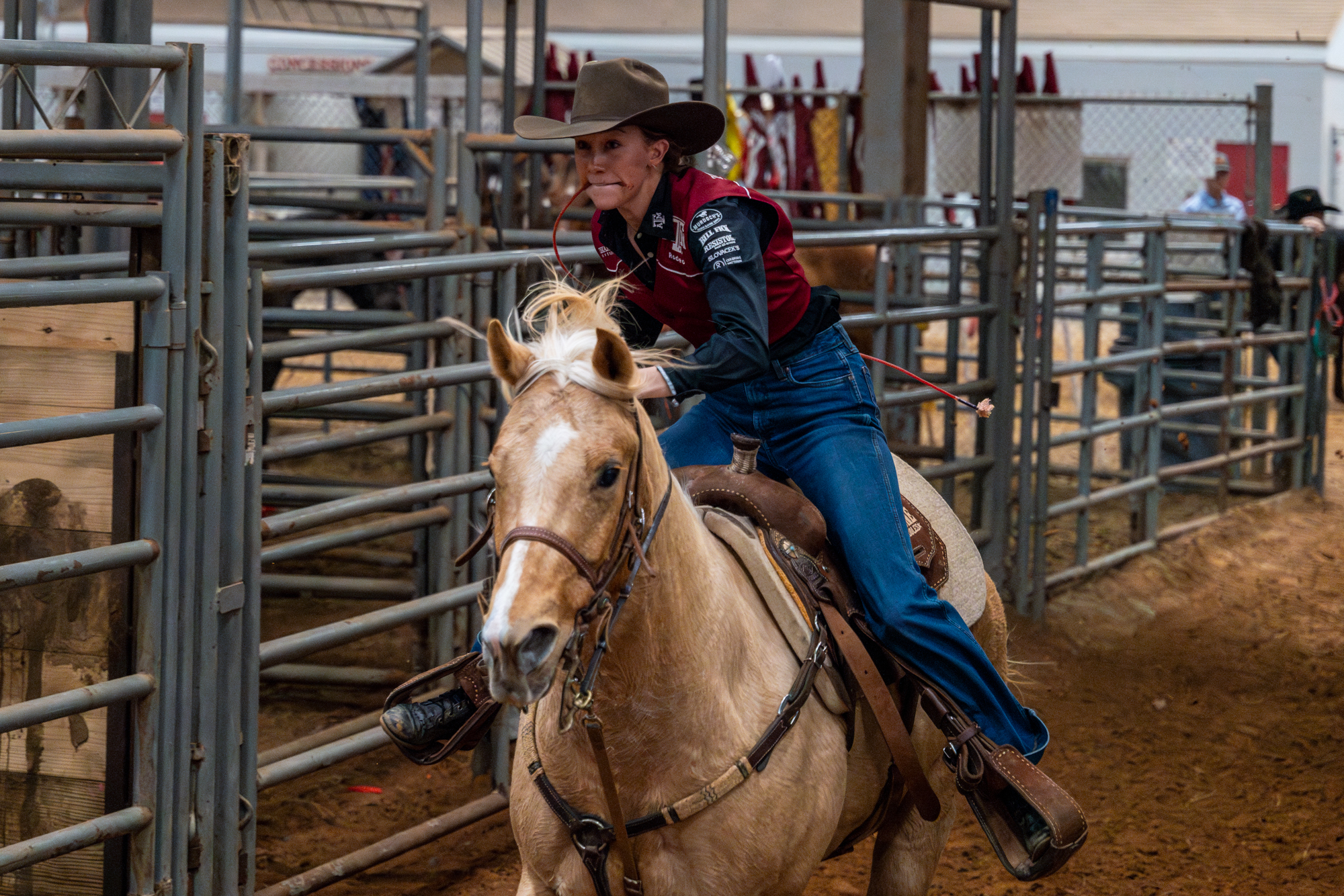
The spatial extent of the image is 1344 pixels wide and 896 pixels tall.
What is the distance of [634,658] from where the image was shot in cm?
243

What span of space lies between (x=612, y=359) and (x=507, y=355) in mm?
188

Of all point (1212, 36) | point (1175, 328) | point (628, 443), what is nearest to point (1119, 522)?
point (1175, 328)

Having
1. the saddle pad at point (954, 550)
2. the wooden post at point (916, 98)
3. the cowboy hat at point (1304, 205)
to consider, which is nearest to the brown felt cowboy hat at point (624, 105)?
the saddle pad at point (954, 550)

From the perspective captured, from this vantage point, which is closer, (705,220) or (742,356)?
(742,356)

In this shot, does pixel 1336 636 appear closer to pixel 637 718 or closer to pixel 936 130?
pixel 936 130

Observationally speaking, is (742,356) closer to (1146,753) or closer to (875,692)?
(875,692)

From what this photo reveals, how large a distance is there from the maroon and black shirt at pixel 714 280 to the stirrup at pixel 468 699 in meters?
0.80

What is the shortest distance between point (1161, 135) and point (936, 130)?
31.0 feet

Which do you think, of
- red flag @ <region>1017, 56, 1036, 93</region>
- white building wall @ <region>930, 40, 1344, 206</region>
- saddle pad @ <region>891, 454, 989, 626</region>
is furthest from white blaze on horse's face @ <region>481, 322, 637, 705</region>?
white building wall @ <region>930, 40, 1344, 206</region>

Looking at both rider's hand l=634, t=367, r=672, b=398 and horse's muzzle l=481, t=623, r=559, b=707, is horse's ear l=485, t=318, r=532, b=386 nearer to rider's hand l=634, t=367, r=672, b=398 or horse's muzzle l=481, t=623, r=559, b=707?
rider's hand l=634, t=367, r=672, b=398

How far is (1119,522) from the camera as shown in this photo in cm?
909

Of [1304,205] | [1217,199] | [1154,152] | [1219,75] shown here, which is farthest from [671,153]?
[1219,75]

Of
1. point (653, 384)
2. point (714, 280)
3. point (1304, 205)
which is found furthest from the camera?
point (1304, 205)

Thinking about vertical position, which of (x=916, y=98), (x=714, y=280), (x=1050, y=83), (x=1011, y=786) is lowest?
(x=1011, y=786)
